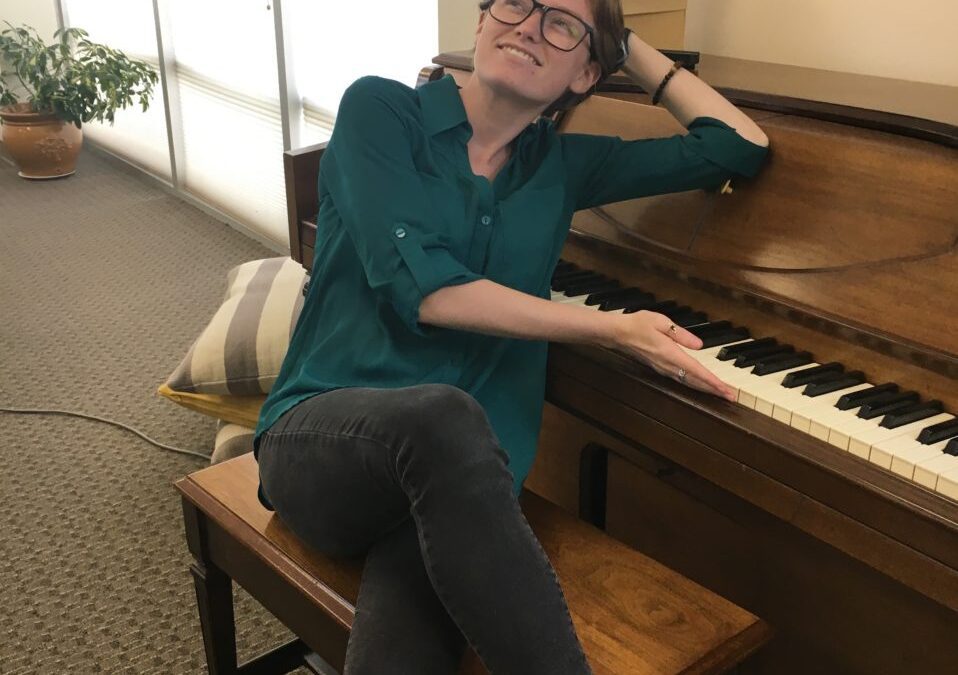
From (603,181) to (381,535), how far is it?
23.6 inches

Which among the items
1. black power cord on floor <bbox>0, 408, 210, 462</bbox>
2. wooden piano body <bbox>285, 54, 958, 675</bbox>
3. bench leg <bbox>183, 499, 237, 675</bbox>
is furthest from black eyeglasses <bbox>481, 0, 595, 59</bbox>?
black power cord on floor <bbox>0, 408, 210, 462</bbox>

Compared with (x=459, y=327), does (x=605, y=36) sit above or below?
above

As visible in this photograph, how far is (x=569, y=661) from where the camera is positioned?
1030mm

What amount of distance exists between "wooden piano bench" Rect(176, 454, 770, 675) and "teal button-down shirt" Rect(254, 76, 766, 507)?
12cm

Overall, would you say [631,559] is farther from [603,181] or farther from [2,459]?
[2,459]

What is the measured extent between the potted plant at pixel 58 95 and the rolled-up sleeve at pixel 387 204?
3.42 metres

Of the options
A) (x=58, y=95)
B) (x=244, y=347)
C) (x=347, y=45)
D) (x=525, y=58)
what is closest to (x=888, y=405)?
(x=525, y=58)

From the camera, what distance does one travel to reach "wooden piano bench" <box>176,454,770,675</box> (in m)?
1.14

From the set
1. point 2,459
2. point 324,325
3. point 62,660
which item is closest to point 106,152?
point 2,459

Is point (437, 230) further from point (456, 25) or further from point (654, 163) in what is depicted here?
point (456, 25)

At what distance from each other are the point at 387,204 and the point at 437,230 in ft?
0.24

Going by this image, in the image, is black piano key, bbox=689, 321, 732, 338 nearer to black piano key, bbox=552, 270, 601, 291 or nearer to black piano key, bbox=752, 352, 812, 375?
black piano key, bbox=752, 352, 812, 375

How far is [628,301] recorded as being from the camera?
1498 mm

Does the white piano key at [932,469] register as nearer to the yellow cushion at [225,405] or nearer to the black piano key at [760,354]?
the black piano key at [760,354]
